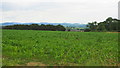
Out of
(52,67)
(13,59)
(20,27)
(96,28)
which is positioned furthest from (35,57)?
(96,28)

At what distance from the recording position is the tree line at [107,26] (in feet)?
202

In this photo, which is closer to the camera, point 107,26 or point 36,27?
point 36,27

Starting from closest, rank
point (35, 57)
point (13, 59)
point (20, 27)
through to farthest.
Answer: point (13, 59) → point (35, 57) → point (20, 27)

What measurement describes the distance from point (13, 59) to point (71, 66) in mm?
2343

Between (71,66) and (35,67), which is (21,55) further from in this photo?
(71,66)

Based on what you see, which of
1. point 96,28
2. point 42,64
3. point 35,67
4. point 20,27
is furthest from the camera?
point 96,28

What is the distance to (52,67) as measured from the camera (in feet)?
18.7

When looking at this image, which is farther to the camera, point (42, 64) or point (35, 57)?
point (35, 57)

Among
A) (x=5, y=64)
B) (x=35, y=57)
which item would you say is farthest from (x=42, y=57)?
(x=5, y=64)

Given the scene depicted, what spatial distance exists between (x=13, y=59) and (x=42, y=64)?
1281 millimetres

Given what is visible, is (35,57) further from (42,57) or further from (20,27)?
(20,27)

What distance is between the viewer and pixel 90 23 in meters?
74.2

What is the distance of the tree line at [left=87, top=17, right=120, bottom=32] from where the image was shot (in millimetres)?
61500

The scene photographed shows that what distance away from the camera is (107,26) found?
225ft
